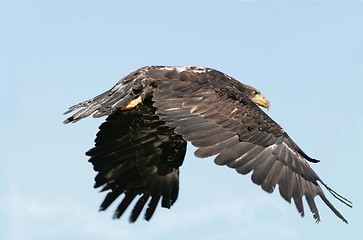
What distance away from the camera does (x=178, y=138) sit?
1391cm

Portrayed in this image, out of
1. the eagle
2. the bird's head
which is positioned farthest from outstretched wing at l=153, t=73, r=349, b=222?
the bird's head

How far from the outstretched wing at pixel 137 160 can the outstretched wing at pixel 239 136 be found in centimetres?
132

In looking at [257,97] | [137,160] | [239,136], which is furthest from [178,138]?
[239,136]

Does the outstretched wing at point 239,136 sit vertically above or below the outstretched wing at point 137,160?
below

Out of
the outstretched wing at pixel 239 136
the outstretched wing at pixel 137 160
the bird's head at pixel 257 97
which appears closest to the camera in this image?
the outstretched wing at pixel 239 136

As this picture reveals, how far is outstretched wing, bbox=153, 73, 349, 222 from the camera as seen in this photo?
36.5ft

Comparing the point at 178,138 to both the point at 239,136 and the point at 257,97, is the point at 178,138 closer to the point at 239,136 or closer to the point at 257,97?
the point at 257,97

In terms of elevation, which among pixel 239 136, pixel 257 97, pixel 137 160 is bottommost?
pixel 239 136

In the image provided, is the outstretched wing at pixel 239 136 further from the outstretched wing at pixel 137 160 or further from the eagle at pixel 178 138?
the outstretched wing at pixel 137 160

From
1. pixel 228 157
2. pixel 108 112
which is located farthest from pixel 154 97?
pixel 228 157

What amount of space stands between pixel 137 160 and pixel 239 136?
9.23 feet

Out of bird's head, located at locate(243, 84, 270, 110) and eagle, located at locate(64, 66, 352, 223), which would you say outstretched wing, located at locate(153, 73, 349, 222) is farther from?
bird's head, located at locate(243, 84, 270, 110)

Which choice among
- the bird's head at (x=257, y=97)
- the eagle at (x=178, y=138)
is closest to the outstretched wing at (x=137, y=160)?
the eagle at (x=178, y=138)

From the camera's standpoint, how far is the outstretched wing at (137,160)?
45.1ft
